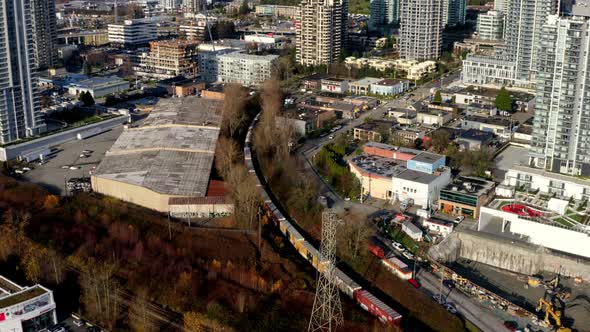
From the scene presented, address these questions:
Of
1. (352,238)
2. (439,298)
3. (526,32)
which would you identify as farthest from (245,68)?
(439,298)

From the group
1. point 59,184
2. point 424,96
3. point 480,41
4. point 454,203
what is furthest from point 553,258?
point 480,41

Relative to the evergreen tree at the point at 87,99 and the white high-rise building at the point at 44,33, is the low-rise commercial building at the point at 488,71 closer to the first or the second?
the evergreen tree at the point at 87,99

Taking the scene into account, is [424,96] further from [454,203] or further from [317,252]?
[317,252]

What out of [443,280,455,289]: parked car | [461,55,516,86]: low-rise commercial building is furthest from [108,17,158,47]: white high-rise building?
[443,280,455,289]: parked car

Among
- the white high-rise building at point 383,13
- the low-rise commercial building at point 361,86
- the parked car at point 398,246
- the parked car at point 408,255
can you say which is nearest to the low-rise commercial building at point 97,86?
the low-rise commercial building at point 361,86

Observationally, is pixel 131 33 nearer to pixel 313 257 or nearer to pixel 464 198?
pixel 464 198

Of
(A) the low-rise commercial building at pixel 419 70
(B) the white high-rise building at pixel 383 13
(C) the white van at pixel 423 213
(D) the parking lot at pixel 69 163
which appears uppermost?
(B) the white high-rise building at pixel 383 13
